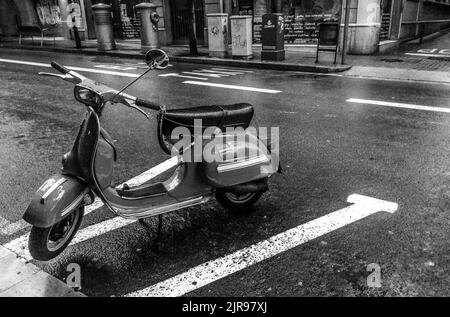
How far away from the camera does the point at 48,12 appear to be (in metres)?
25.6

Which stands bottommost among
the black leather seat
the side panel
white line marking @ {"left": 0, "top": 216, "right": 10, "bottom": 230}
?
white line marking @ {"left": 0, "top": 216, "right": 10, "bottom": 230}

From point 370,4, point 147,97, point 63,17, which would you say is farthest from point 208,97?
point 63,17

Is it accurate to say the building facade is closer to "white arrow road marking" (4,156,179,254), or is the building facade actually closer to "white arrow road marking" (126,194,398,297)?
"white arrow road marking" (126,194,398,297)

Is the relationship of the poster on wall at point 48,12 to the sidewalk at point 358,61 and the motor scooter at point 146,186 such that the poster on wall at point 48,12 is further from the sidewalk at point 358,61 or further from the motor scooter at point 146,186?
the motor scooter at point 146,186

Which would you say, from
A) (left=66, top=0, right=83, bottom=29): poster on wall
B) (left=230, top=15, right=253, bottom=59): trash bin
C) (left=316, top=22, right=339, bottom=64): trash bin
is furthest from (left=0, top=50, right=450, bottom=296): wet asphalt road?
(left=66, top=0, right=83, bottom=29): poster on wall

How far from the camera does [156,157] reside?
5.32m

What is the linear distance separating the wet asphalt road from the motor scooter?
0.90 feet

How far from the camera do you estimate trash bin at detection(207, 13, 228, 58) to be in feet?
44.9

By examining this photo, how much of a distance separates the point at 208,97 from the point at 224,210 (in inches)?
199

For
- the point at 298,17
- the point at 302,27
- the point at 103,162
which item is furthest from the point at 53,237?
the point at 298,17

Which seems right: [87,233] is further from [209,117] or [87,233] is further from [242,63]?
[242,63]

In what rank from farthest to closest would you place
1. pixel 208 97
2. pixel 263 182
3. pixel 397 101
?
1. pixel 208 97
2. pixel 397 101
3. pixel 263 182

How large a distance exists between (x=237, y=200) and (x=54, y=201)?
1.71 m
